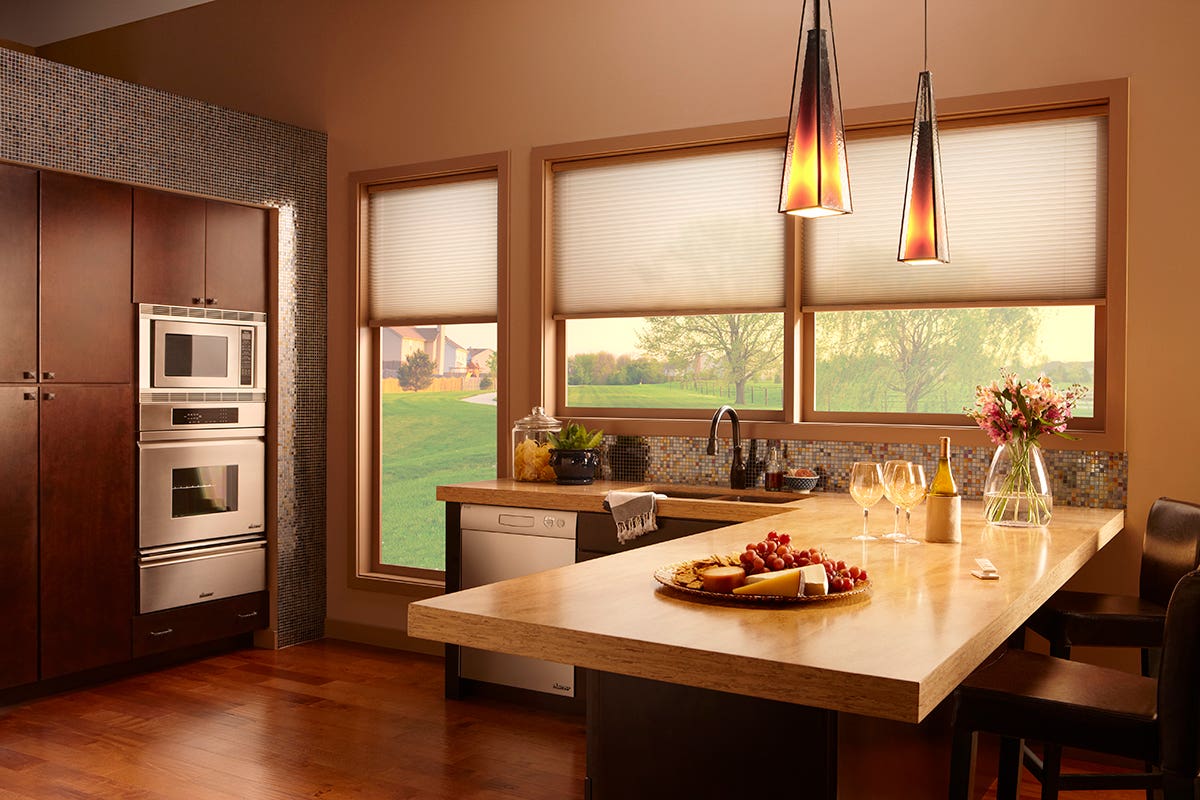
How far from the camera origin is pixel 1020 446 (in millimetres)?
3176

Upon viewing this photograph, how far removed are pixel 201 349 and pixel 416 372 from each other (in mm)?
1111

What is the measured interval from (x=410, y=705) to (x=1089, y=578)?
276 centimetres

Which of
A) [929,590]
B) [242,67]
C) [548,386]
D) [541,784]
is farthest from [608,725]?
[242,67]

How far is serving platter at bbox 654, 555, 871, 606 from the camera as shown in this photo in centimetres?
190

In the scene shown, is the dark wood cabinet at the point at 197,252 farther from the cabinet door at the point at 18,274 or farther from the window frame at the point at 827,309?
the window frame at the point at 827,309

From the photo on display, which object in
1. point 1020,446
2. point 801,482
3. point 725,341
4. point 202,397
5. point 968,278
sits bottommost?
point 801,482

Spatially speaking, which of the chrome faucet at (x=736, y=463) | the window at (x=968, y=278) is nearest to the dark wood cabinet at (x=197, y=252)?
the chrome faucet at (x=736, y=463)

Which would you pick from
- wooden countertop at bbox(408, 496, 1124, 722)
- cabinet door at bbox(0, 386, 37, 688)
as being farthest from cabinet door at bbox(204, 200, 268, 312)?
wooden countertop at bbox(408, 496, 1124, 722)

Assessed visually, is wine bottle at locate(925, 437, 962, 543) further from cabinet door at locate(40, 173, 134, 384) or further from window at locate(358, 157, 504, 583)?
cabinet door at locate(40, 173, 134, 384)

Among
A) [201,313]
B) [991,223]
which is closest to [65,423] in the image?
[201,313]

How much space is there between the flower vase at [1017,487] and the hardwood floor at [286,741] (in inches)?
39.5

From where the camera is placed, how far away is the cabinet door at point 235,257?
5051mm

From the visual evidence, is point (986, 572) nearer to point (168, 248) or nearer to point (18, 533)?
point (18, 533)

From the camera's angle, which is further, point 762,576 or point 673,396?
point 673,396
